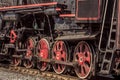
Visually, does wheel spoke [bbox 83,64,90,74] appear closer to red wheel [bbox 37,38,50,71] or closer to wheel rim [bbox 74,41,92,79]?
wheel rim [bbox 74,41,92,79]

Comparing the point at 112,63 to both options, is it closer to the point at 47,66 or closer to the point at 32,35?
the point at 47,66

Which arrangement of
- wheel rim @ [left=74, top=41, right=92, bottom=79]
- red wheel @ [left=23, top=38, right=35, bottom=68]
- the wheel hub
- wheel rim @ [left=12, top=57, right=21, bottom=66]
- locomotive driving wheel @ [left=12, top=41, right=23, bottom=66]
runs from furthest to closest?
wheel rim @ [left=12, top=57, right=21, bottom=66], locomotive driving wheel @ [left=12, top=41, right=23, bottom=66], red wheel @ [left=23, top=38, right=35, bottom=68], the wheel hub, wheel rim @ [left=74, top=41, right=92, bottom=79]

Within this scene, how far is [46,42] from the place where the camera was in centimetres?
1253

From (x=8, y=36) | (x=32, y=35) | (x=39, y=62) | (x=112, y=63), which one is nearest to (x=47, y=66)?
(x=39, y=62)

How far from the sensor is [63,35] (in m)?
11.8

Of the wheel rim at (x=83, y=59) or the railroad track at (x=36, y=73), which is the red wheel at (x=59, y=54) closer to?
the railroad track at (x=36, y=73)

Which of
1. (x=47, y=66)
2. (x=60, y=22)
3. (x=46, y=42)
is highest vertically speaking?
(x=60, y=22)

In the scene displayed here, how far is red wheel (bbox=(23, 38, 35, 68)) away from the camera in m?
13.2

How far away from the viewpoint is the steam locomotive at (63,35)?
963cm

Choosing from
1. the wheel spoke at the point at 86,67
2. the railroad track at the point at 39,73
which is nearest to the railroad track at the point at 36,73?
the railroad track at the point at 39,73

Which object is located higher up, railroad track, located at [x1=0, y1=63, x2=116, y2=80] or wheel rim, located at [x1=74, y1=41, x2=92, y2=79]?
wheel rim, located at [x1=74, y1=41, x2=92, y2=79]

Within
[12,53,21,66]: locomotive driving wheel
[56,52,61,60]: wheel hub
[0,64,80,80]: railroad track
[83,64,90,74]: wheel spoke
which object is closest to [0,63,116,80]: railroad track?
[0,64,80,80]: railroad track

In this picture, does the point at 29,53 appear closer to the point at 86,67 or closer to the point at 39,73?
the point at 39,73

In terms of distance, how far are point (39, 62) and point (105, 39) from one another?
3.77m
